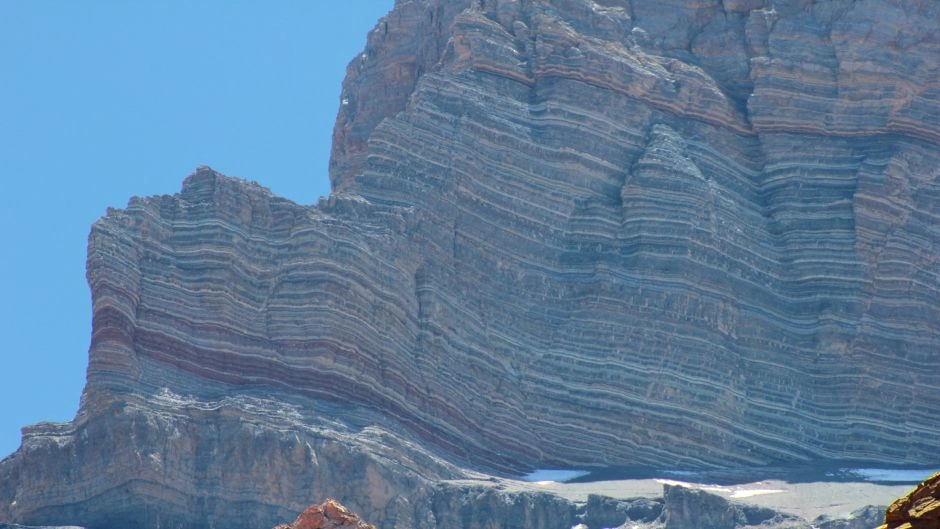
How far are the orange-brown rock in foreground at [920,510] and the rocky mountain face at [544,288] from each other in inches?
1963

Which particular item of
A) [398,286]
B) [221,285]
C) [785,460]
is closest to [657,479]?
[785,460]

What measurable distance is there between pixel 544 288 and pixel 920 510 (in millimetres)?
64539

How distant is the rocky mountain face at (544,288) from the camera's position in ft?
242

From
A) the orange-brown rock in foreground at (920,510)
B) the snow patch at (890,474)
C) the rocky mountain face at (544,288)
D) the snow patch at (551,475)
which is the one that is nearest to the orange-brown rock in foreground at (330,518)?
the orange-brown rock in foreground at (920,510)

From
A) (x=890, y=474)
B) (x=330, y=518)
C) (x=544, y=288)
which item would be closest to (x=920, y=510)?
(x=330, y=518)

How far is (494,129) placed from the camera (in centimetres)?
8881

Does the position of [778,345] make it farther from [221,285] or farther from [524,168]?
[221,285]

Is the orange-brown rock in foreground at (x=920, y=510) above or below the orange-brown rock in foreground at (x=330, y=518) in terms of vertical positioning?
below

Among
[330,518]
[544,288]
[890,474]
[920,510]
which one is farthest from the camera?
[544,288]

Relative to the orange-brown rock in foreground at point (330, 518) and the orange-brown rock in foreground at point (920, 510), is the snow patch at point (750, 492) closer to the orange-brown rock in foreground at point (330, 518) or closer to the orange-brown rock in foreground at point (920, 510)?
the orange-brown rock in foreground at point (330, 518)

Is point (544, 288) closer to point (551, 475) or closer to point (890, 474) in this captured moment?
point (551, 475)

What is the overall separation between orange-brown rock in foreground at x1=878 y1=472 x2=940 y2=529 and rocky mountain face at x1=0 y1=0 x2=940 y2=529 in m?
49.9

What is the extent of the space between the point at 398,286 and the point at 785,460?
16.7 m

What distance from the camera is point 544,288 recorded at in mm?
86500
